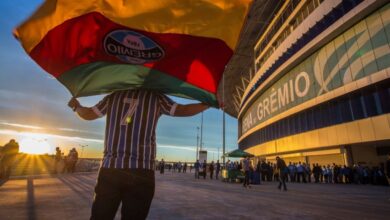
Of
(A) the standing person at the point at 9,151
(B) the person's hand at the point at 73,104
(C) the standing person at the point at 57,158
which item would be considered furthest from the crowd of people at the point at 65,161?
(B) the person's hand at the point at 73,104

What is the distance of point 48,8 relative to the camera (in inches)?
88.7

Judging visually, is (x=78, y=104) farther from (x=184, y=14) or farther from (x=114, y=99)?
(x=184, y=14)

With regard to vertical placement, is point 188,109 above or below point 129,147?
above

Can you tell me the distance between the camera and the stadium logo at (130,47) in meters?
2.31

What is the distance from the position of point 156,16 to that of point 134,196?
157cm

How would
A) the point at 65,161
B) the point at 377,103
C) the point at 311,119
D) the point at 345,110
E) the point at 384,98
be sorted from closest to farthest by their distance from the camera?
1. the point at 384,98
2. the point at 377,103
3. the point at 65,161
4. the point at 345,110
5. the point at 311,119

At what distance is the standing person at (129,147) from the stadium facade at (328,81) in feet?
67.7

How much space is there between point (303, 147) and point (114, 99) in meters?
28.3

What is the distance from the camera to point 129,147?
90.0 inches

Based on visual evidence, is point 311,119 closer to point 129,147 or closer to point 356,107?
point 356,107

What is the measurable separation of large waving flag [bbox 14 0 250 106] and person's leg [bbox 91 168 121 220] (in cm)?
91

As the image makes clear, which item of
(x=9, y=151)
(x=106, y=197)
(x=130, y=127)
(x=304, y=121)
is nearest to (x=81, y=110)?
(x=130, y=127)

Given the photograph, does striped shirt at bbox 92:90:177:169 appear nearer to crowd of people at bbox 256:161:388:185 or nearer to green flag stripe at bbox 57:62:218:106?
green flag stripe at bbox 57:62:218:106

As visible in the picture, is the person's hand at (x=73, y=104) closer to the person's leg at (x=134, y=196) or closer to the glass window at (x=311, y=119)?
the person's leg at (x=134, y=196)
